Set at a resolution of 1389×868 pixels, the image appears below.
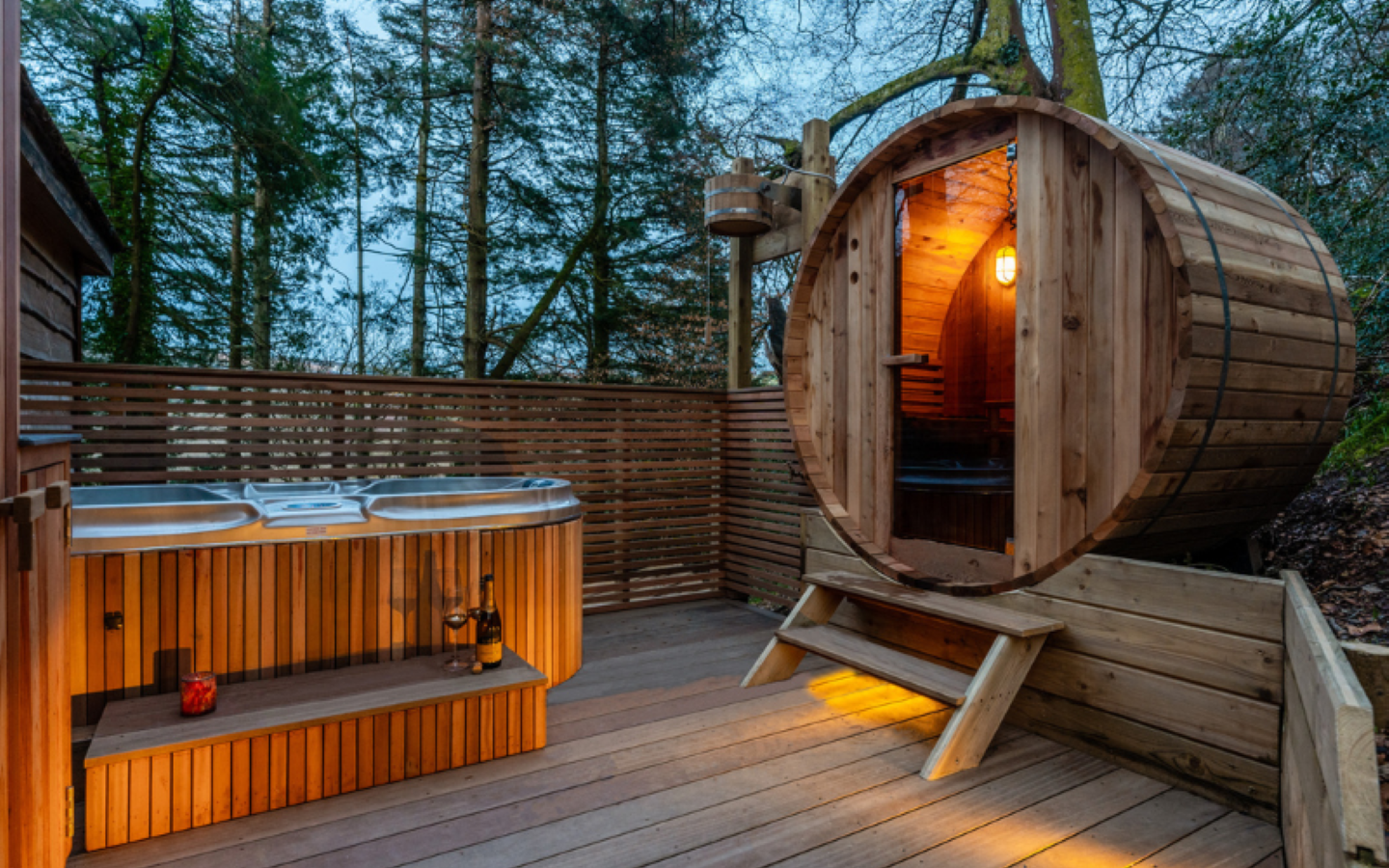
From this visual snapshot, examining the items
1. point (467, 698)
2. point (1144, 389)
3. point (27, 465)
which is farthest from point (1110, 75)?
point (27, 465)

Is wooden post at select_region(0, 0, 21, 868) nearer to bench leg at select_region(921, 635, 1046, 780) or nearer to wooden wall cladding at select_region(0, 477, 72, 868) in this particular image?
wooden wall cladding at select_region(0, 477, 72, 868)

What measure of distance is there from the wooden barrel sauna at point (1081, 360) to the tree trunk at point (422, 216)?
491 centimetres

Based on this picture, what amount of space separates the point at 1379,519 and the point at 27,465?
416 centimetres

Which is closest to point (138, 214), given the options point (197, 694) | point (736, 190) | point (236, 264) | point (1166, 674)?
point (236, 264)

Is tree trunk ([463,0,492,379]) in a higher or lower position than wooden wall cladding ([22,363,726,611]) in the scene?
higher

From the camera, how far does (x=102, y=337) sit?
17.7 feet

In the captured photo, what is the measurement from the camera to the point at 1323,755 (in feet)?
4.03

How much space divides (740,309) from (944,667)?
279 centimetres

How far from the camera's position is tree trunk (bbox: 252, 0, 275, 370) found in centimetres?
627

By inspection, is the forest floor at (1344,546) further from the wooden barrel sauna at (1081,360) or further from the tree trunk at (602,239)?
the tree trunk at (602,239)

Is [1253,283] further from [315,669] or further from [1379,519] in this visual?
[315,669]

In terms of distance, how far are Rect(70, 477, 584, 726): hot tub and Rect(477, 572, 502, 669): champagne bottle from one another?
251 millimetres

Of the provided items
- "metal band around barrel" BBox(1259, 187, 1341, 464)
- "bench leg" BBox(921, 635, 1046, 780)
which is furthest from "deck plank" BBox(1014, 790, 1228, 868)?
"metal band around barrel" BBox(1259, 187, 1341, 464)

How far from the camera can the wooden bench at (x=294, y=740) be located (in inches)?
75.2
